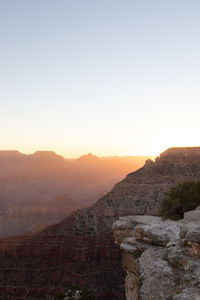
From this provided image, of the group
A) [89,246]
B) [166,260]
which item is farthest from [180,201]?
[89,246]

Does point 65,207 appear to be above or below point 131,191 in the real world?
below

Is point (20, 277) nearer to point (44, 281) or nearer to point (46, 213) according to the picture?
point (44, 281)

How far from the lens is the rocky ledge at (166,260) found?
9.95 m

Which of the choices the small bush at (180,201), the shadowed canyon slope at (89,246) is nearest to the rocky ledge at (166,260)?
the small bush at (180,201)

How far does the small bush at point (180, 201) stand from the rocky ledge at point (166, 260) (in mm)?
3151

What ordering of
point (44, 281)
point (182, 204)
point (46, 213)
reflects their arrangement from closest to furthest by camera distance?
point (182, 204) < point (44, 281) < point (46, 213)

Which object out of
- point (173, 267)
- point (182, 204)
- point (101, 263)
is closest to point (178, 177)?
point (101, 263)

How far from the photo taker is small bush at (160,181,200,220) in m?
18.7

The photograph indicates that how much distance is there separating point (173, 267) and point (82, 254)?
46431 mm

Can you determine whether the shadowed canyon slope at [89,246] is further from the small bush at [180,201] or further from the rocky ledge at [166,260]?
the rocky ledge at [166,260]

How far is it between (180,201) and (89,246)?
4078 cm

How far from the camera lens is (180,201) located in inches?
775

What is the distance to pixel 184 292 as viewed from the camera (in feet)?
31.0

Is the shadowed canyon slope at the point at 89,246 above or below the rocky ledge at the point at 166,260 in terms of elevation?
below
